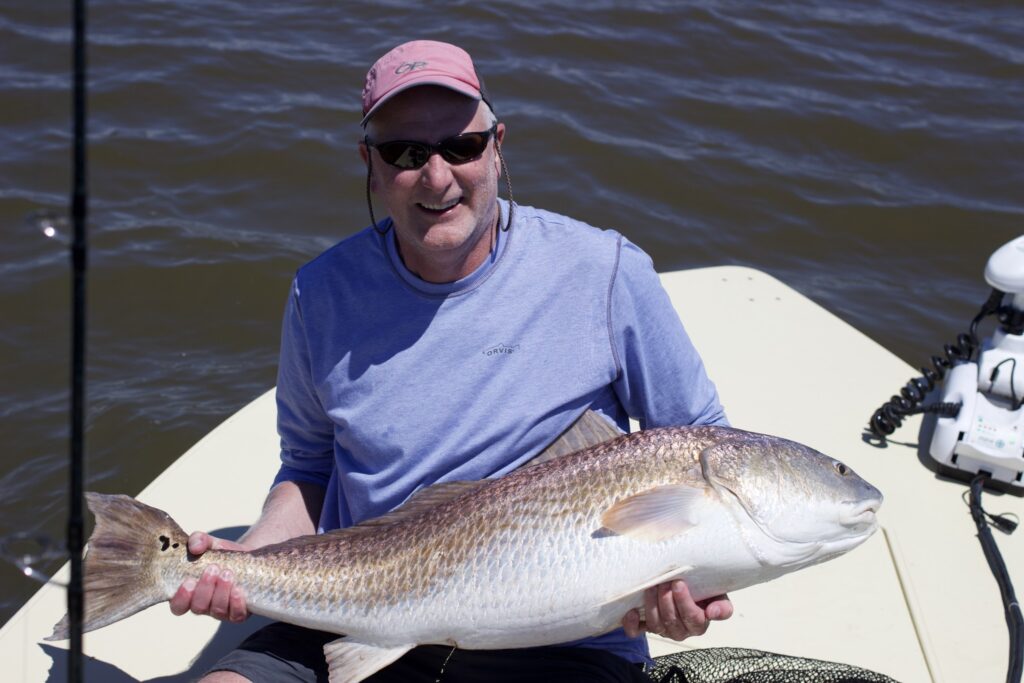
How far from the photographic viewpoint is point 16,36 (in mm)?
9289

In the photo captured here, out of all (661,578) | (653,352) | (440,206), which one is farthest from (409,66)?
(661,578)

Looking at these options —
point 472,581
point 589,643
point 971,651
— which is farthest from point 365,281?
point 971,651

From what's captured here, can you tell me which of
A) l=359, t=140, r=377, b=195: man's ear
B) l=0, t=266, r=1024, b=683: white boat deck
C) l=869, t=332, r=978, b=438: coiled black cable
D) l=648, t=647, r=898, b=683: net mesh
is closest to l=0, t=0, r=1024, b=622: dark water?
l=0, t=266, r=1024, b=683: white boat deck

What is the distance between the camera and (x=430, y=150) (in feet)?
9.04

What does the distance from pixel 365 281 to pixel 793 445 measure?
4.04 ft

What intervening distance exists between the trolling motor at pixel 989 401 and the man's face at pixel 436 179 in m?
2.20

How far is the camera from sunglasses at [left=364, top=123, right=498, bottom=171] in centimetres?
276

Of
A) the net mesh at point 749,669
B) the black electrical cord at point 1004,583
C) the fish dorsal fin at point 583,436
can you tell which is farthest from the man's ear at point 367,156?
the black electrical cord at point 1004,583

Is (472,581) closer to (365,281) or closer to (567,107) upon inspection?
(365,281)

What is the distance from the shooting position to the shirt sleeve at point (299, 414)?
3023 mm

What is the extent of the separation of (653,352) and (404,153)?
33.4 inches

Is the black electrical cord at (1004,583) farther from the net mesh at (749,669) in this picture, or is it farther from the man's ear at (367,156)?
the man's ear at (367,156)

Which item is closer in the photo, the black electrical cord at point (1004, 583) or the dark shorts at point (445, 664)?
the dark shorts at point (445, 664)

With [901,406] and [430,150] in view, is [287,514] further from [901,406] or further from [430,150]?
[901,406]
